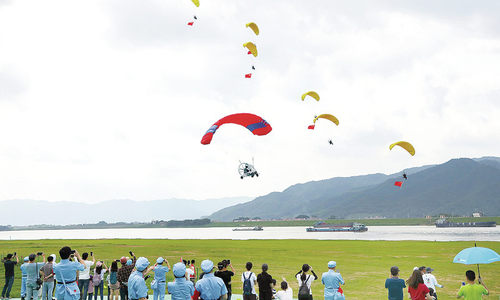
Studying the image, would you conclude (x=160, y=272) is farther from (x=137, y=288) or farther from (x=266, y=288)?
(x=266, y=288)

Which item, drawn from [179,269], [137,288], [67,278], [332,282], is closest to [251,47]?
[332,282]

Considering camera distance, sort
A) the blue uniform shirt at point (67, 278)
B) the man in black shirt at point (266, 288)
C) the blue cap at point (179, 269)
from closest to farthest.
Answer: the blue cap at point (179, 269), the blue uniform shirt at point (67, 278), the man in black shirt at point (266, 288)

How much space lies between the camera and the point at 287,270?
32.8 m

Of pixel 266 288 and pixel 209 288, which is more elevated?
pixel 209 288

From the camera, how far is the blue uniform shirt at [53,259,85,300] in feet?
36.3

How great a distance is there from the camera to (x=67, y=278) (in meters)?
11.2

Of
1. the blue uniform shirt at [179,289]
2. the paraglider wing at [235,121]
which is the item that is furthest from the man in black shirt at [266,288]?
the paraglider wing at [235,121]

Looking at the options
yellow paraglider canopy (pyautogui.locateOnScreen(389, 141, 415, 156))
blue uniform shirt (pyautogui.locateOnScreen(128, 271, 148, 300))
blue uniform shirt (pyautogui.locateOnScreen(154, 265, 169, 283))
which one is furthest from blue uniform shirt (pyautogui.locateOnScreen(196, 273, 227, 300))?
yellow paraglider canopy (pyautogui.locateOnScreen(389, 141, 415, 156))

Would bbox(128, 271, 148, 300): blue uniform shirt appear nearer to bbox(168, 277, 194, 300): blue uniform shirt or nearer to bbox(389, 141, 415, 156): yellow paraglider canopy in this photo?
bbox(168, 277, 194, 300): blue uniform shirt

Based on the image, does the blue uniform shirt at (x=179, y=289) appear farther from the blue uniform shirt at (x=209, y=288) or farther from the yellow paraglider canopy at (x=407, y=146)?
the yellow paraglider canopy at (x=407, y=146)

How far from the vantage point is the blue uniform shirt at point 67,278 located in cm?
1105

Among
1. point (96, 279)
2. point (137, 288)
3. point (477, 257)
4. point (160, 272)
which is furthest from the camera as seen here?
point (96, 279)

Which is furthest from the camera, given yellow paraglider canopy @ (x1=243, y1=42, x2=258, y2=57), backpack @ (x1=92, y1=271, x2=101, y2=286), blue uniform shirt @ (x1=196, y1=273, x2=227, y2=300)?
yellow paraglider canopy @ (x1=243, y1=42, x2=258, y2=57)

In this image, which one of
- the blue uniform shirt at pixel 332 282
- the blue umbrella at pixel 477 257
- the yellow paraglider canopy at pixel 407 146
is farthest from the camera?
the yellow paraglider canopy at pixel 407 146
